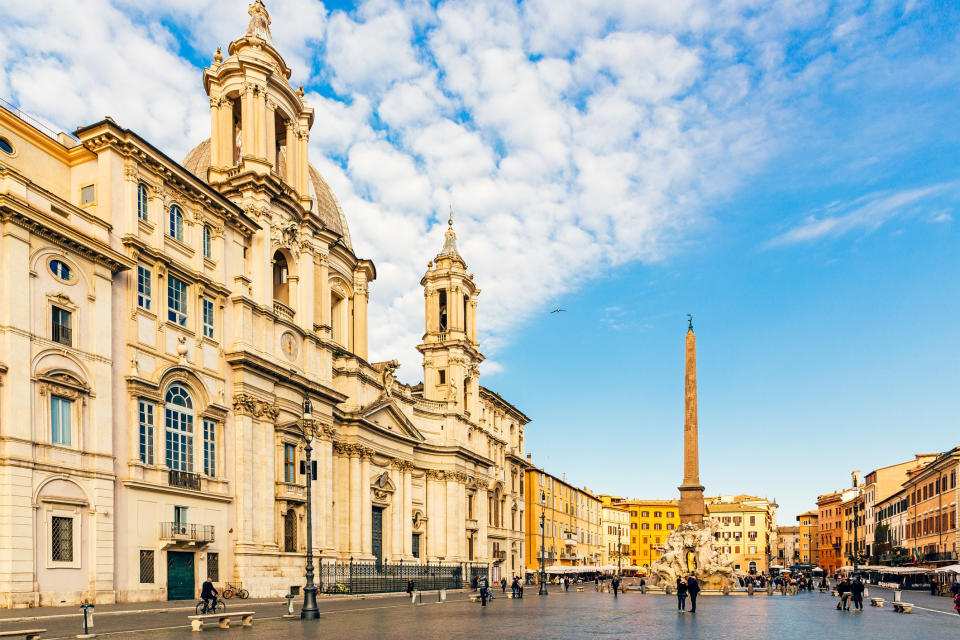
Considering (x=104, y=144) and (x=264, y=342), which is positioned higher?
(x=104, y=144)

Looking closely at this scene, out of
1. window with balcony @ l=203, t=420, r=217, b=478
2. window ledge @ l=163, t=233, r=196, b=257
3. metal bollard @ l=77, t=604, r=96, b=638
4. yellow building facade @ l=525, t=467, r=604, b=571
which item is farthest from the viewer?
yellow building facade @ l=525, t=467, r=604, b=571

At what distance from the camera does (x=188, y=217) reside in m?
36.8

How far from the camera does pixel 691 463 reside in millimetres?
53875

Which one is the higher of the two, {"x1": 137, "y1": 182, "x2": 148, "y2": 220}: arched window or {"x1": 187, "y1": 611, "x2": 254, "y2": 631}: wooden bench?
{"x1": 137, "y1": 182, "x2": 148, "y2": 220}: arched window

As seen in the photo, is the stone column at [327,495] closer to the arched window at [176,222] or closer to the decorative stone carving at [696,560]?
the arched window at [176,222]

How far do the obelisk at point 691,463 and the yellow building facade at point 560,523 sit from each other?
27881 mm

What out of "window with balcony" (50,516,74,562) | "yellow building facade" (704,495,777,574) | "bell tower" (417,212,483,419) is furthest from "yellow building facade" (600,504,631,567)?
"window with balcony" (50,516,74,562)

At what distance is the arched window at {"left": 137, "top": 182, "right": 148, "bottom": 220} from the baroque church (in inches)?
3.4

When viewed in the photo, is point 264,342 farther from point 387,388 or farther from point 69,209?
point 387,388

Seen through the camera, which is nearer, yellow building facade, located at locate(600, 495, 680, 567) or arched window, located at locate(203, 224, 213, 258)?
arched window, located at locate(203, 224, 213, 258)

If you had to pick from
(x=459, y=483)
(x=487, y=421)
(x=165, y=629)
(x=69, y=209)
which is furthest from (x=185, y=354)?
(x=487, y=421)

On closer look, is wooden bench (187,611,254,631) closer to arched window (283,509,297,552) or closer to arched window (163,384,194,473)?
arched window (163,384,194,473)

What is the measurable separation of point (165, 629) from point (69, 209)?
15035 millimetres

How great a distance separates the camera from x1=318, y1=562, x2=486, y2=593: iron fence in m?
44.3
